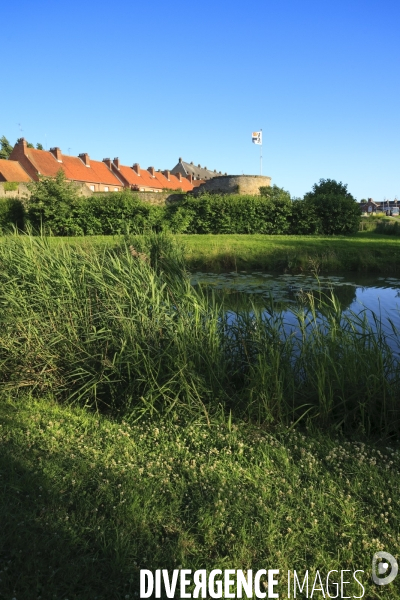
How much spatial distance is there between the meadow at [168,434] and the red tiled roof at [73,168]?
44895 mm

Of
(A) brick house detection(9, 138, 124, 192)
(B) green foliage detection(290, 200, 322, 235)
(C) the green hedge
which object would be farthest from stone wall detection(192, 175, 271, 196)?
(B) green foliage detection(290, 200, 322, 235)

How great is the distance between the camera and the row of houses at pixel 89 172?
46219mm

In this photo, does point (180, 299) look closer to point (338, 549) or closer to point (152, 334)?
point (152, 334)

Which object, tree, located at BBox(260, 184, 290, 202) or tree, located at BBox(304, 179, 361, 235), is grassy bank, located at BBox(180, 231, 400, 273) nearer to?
tree, located at BBox(304, 179, 361, 235)

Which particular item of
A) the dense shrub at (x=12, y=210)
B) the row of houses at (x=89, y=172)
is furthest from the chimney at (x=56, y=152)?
the dense shrub at (x=12, y=210)

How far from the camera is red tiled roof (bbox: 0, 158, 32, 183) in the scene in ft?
143

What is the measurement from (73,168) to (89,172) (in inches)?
101

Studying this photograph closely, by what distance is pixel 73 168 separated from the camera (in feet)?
177

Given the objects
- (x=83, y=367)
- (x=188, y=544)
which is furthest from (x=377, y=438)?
(x=83, y=367)

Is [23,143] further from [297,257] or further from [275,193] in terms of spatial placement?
[297,257]

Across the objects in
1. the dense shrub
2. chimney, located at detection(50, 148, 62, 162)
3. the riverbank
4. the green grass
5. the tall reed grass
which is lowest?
the green grass

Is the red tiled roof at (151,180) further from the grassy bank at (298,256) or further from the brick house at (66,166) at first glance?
the grassy bank at (298,256)

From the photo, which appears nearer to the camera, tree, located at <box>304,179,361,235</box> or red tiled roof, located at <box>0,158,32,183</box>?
tree, located at <box>304,179,361,235</box>

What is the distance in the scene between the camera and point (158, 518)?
2.56 metres
